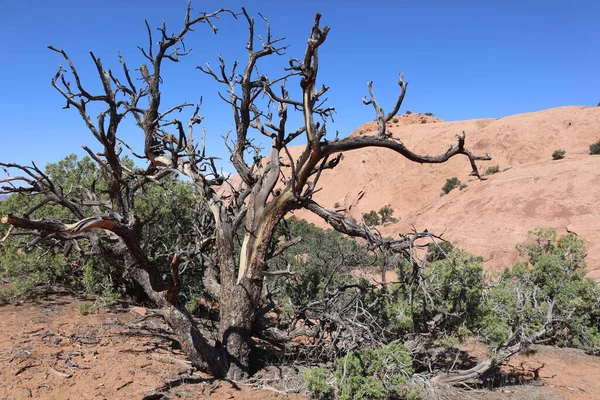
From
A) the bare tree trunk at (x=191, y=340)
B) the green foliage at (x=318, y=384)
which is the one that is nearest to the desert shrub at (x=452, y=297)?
the green foliage at (x=318, y=384)

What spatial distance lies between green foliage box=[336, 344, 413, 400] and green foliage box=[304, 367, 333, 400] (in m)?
0.16

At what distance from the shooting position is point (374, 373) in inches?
190

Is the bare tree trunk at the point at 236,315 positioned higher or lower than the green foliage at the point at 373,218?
lower

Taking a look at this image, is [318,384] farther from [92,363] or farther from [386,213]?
[386,213]

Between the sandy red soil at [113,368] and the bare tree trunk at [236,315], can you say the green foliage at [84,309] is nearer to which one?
the sandy red soil at [113,368]

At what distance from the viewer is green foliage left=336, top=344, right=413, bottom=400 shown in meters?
4.54

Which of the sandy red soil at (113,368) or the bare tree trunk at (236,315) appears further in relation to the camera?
the bare tree trunk at (236,315)

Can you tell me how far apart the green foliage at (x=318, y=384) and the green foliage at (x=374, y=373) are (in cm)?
16

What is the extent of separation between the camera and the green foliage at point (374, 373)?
179 inches

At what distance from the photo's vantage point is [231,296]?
18.4ft

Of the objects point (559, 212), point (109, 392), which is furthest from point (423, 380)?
point (559, 212)

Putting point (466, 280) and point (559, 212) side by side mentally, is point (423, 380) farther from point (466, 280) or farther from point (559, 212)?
point (559, 212)

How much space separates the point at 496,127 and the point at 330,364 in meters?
43.3

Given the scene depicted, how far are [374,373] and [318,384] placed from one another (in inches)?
27.5
